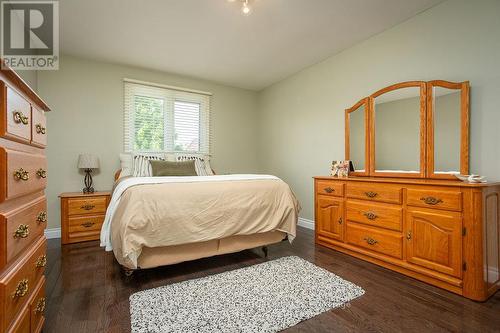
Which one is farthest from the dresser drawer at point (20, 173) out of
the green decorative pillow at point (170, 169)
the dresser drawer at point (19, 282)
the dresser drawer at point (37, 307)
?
the green decorative pillow at point (170, 169)

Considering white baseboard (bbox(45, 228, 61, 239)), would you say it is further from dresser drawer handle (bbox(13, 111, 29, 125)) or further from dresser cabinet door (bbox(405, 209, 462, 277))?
dresser cabinet door (bbox(405, 209, 462, 277))

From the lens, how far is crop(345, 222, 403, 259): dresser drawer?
2186mm

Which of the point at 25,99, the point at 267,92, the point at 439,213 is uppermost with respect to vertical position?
the point at 267,92

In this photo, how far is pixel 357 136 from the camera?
3047mm

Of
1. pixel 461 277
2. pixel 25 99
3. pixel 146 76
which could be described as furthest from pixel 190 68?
pixel 461 277

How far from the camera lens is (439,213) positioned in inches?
75.5

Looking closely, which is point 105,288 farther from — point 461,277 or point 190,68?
point 190,68

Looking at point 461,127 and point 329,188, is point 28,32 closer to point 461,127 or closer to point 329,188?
point 329,188

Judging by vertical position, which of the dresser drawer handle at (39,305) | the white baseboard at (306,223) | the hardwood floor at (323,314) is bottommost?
the hardwood floor at (323,314)

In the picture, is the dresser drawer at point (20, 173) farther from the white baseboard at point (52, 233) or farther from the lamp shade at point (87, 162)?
the white baseboard at point (52, 233)

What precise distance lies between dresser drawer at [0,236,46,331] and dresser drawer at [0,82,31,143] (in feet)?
1.63

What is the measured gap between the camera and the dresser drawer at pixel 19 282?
81 cm

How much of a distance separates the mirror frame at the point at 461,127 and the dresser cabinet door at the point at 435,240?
0.51 meters

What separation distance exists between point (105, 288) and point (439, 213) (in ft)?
8.70
